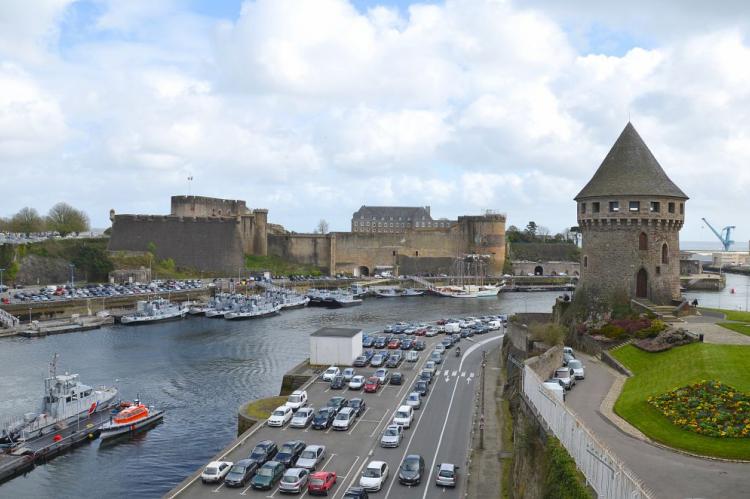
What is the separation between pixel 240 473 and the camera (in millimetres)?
18750

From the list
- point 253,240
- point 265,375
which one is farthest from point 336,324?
point 253,240

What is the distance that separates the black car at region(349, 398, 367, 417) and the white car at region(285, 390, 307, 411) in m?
1.90

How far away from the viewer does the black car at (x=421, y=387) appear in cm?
2866

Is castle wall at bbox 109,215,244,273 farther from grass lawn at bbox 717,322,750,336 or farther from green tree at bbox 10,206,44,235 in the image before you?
grass lawn at bbox 717,322,750,336

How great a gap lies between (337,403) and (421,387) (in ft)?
14.5

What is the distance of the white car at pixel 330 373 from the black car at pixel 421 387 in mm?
4042

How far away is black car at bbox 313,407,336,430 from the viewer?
23.8m

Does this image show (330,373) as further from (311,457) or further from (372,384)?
(311,457)

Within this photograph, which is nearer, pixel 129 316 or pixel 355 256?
pixel 129 316

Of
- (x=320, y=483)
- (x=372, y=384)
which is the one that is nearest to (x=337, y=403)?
(x=372, y=384)

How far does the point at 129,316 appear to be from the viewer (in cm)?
5941

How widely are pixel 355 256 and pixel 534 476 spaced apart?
89.2 meters

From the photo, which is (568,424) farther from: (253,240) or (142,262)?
(253,240)

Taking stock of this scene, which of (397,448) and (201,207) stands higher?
(201,207)
